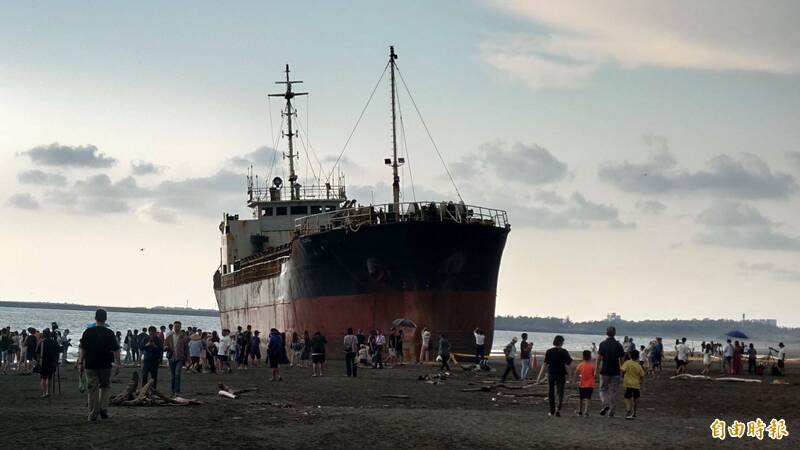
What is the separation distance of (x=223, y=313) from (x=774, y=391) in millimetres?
48895

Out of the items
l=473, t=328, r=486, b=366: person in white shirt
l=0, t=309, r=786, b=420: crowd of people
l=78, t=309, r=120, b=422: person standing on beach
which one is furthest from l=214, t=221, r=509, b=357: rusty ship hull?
l=78, t=309, r=120, b=422: person standing on beach

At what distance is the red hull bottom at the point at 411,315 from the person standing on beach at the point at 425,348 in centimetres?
36

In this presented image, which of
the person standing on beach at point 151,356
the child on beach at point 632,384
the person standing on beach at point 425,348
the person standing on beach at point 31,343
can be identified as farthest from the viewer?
the person standing on beach at point 425,348

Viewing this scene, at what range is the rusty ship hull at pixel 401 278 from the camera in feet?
150

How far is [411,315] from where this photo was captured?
150ft

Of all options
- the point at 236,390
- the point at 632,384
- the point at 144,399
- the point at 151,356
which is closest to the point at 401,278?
the point at 236,390

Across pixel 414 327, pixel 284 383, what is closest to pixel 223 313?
pixel 414 327

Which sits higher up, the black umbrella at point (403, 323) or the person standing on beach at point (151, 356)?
the black umbrella at point (403, 323)

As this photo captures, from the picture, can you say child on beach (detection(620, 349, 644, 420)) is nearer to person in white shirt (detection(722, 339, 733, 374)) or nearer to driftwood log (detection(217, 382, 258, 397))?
driftwood log (detection(217, 382, 258, 397))

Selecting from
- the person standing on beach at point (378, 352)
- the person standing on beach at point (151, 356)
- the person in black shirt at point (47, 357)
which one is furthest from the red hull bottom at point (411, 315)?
the person in black shirt at point (47, 357)

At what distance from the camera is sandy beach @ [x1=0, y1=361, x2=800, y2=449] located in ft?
53.0

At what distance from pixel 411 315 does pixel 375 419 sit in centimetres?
2627

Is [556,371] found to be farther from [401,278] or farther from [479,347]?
[401,278]

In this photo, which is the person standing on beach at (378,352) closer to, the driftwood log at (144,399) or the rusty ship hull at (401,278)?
the rusty ship hull at (401,278)
